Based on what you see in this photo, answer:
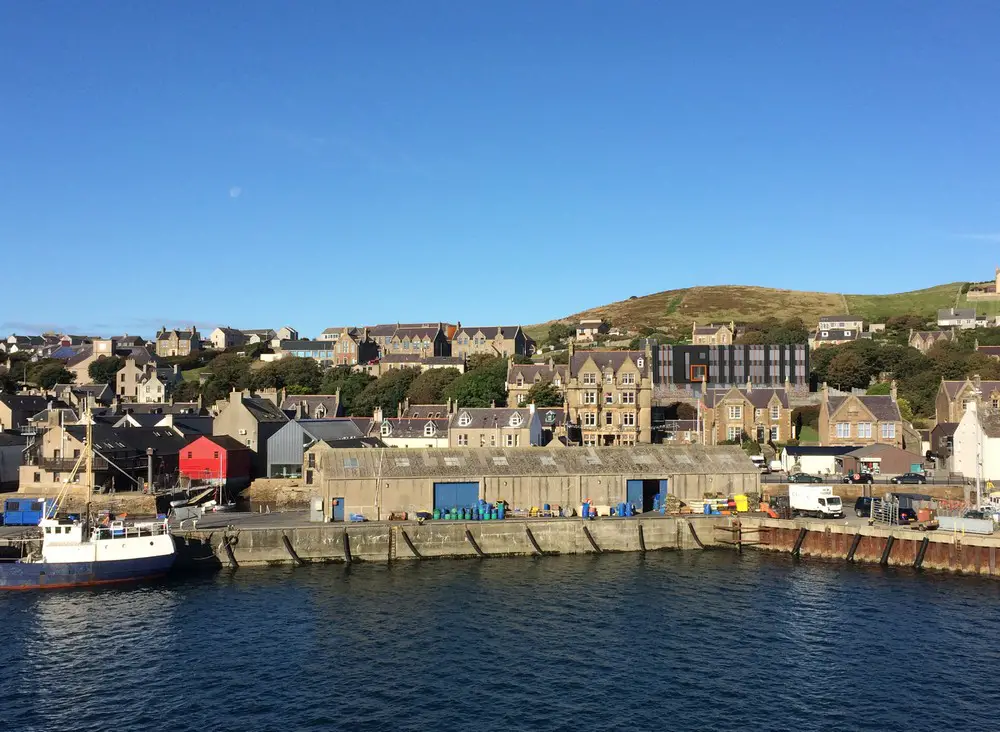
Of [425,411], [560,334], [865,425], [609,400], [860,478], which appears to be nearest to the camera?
[860,478]

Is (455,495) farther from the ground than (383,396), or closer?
closer

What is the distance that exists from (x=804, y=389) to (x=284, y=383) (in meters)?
85.5

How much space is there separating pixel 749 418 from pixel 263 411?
55.8m

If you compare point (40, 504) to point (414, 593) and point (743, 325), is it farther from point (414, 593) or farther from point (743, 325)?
point (743, 325)

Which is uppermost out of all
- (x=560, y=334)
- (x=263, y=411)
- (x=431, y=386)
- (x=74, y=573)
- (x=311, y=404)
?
(x=560, y=334)

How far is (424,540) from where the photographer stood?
56938 mm

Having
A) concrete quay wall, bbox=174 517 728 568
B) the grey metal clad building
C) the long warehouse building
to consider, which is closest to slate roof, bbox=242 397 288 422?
the grey metal clad building

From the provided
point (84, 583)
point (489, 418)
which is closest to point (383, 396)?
point (489, 418)

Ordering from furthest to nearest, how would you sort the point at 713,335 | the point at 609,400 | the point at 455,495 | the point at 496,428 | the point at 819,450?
the point at 713,335
the point at 609,400
the point at 496,428
the point at 819,450
the point at 455,495

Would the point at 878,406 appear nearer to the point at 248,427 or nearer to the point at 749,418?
the point at 749,418

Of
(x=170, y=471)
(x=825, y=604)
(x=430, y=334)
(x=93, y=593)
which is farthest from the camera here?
(x=430, y=334)

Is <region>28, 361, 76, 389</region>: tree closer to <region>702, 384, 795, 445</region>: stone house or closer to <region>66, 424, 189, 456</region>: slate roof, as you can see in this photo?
<region>66, 424, 189, 456</region>: slate roof

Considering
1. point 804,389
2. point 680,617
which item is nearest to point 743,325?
point 804,389

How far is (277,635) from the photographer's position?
1608 inches
